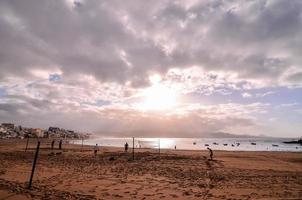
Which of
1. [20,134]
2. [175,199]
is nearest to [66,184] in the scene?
[175,199]

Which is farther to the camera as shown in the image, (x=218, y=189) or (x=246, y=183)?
(x=246, y=183)

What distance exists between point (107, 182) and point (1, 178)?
7.64 metres

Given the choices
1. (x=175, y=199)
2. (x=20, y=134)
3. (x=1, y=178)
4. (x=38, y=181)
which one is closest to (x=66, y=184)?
(x=38, y=181)

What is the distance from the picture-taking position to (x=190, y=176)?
831 inches

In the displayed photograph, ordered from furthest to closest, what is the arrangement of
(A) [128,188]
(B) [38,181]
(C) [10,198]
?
(B) [38,181], (A) [128,188], (C) [10,198]

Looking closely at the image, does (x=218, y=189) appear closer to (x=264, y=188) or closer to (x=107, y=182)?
(x=264, y=188)

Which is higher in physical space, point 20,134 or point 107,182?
point 20,134

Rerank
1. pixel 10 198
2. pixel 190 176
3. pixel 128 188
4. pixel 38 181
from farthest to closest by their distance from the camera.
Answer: pixel 190 176, pixel 38 181, pixel 128 188, pixel 10 198

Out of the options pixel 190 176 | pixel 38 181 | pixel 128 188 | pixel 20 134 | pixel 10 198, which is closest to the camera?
pixel 10 198

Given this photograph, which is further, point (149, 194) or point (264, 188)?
point (264, 188)

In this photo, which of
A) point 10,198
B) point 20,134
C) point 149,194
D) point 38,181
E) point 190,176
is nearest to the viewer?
point 10,198

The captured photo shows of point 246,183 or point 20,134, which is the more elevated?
point 20,134

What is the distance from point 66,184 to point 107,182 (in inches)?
108

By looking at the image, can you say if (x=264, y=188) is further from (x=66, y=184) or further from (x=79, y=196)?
(x=66, y=184)
